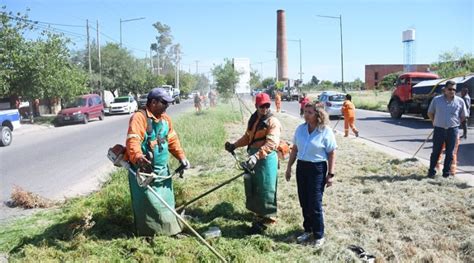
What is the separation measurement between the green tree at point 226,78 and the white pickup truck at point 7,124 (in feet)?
39.9

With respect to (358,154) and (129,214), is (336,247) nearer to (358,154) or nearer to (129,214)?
(129,214)

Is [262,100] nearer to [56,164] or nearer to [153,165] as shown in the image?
[153,165]

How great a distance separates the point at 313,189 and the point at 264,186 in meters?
0.64

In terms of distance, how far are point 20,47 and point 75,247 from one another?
69.5ft

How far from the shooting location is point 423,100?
18641mm

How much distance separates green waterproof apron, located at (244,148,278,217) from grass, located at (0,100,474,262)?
A: 29cm

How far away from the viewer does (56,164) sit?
1104 centimetres

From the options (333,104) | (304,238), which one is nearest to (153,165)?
(304,238)

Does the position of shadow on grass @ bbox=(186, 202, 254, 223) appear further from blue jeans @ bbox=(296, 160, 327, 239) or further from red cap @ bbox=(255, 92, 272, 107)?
red cap @ bbox=(255, 92, 272, 107)

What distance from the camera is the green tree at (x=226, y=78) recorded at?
25.0 metres

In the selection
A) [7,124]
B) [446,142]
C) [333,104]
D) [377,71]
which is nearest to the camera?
[446,142]

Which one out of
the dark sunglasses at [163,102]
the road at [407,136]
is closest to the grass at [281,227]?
the dark sunglasses at [163,102]

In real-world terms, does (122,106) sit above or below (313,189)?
above

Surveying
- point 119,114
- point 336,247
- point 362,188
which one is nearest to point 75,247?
point 336,247
